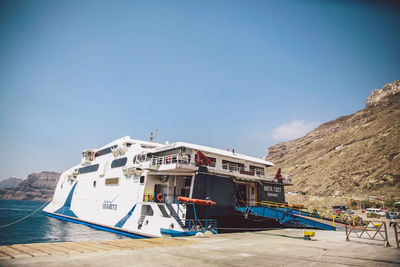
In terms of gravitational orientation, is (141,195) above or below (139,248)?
above

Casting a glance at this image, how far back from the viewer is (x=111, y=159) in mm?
25344

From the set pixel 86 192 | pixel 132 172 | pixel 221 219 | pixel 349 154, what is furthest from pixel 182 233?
pixel 349 154

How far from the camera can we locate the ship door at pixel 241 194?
1958 centimetres

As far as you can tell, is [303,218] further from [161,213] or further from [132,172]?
[132,172]

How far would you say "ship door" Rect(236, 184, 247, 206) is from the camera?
1958 centimetres

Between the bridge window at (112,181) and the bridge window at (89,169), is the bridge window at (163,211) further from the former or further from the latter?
the bridge window at (89,169)

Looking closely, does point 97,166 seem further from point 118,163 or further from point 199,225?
point 199,225

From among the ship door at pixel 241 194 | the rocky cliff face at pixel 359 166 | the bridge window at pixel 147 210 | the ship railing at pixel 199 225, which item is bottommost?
the ship railing at pixel 199 225

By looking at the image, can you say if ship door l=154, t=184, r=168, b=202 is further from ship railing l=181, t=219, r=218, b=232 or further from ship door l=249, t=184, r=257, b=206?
ship door l=249, t=184, r=257, b=206

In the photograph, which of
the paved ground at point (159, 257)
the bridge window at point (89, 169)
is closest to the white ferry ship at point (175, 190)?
the bridge window at point (89, 169)

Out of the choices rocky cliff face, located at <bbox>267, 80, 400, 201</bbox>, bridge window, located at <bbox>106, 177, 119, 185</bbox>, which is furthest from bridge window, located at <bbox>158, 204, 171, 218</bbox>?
rocky cliff face, located at <bbox>267, 80, 400, 201</bbox>

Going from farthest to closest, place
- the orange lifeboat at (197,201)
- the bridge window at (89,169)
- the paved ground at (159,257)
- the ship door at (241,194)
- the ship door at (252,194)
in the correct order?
the bridge window at (89,169) → the ship door at (252,194) → the ship door at (241,194) → the orange lifeboat at (197,201) → the paved ground at (159,257)

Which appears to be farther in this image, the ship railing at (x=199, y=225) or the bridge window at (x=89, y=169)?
the bridge window at (x=89, y=169)

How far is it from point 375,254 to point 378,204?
45460 mm
